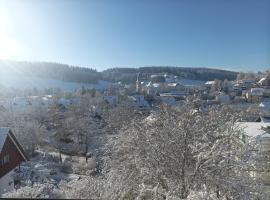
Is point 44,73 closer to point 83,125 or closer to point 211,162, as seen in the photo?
point 83,125

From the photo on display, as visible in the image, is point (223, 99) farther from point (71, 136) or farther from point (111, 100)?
point (71, 136)

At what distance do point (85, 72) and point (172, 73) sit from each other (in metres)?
17.3

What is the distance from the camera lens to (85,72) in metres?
74.9

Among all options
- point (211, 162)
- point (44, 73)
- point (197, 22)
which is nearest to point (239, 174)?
point (211, 162)

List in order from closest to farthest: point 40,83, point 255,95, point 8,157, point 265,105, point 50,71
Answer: point 8,157 → point 265,105 → point 255,95 → point 40,83 → point 50,71

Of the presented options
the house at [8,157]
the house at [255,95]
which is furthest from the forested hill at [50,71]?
the house at [8,157]

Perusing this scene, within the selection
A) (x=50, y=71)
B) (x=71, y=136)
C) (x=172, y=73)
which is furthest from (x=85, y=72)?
(x=71, y=136)

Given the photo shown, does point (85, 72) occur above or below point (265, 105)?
above

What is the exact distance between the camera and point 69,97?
43875 mm

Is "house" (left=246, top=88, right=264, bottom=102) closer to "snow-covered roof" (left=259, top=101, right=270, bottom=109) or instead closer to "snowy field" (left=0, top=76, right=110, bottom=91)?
"snow-covered roof" (left=259, top=101, right=270, bottom=109)

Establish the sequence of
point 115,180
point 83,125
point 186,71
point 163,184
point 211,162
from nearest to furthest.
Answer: point 211,162, point 163,184, point 115,180, point 83,125, point 186,71

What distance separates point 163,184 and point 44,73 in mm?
70069

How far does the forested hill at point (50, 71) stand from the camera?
229 ft

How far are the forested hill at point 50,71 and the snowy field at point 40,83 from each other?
152 cm
